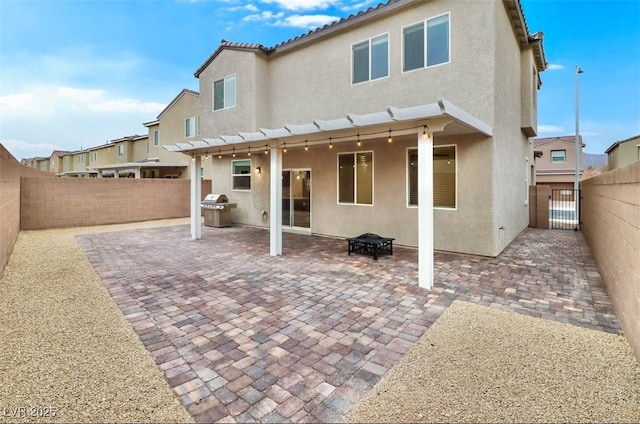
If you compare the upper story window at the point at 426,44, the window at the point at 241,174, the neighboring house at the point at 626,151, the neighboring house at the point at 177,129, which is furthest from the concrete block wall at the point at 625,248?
the neighboring house at the point at 626,151

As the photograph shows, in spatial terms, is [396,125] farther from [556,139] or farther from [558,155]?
[556,139]

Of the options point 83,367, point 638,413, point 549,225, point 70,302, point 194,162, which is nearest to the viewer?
point 638,413

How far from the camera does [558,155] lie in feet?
129

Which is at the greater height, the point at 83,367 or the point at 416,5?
the point at 416,5

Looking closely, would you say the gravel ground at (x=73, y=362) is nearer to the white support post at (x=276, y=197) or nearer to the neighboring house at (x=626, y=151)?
the white support post at (x=276, y=197)

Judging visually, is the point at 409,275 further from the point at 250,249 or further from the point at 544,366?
the point at 250,249

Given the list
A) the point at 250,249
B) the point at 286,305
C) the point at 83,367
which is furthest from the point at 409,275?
the point at 83,367

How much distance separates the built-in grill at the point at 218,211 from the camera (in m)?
14.5

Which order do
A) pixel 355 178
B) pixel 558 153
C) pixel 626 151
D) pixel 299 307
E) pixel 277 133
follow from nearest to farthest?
pixel 299 307 < pixel 277 133 < pixel 355 178 < pixel 626 151 < pixel 558 153

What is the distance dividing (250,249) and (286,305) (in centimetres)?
479

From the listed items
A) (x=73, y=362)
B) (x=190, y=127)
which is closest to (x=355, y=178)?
(x=73, y=362)

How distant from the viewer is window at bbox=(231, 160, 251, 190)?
14727mm

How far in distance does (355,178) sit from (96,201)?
40.1ft

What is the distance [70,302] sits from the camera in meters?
5.27
